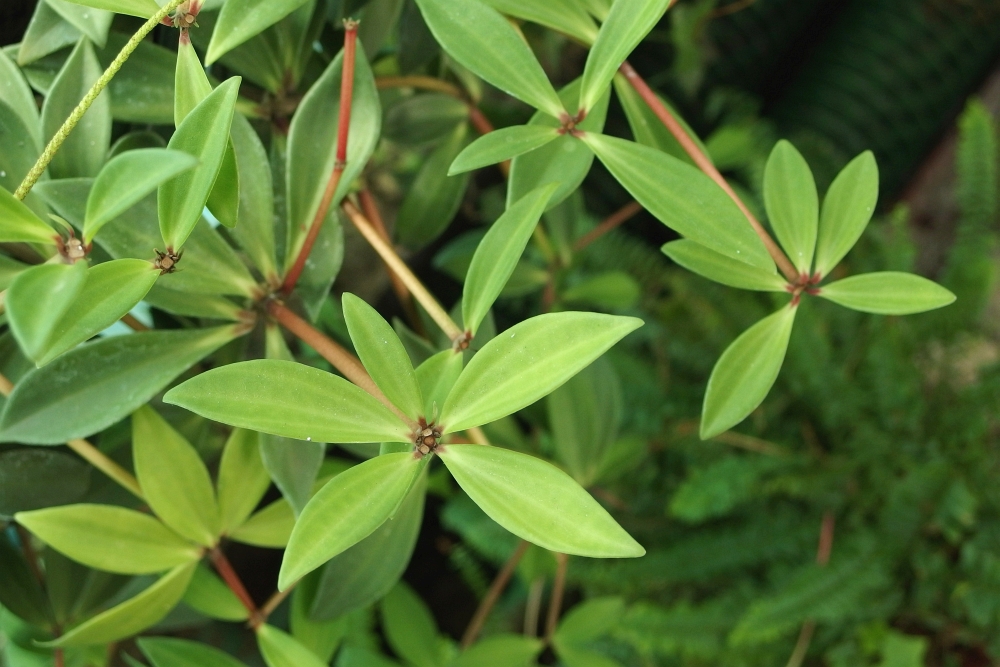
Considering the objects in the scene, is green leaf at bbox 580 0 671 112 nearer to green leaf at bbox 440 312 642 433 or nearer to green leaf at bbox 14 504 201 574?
green leaf at bbox 440 312 642 433

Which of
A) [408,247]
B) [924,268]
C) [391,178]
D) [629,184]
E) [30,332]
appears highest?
[924,268]

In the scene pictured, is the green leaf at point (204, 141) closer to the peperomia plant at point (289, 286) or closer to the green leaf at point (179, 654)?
the peperomia plant at point (289, 286)

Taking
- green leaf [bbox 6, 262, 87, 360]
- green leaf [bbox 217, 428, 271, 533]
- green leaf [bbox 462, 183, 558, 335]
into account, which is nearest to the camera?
green leaf [bbox 6, 262, 87, 360]

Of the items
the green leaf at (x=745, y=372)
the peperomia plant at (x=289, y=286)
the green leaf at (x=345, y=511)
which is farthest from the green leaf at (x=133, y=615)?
the green leaf at (x=745, y=372)

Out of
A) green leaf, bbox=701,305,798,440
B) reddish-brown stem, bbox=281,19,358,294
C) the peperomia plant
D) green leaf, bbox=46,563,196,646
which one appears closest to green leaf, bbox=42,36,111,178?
the peperomia plant

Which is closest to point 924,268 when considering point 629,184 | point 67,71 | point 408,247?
point 408,247

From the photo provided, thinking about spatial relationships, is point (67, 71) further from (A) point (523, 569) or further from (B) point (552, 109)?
(A) point (523, 569)

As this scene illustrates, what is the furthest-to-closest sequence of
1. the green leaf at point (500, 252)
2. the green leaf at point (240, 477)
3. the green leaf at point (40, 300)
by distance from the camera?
the green leaf at point (240, 477) → the green leaf at point (500, 252) → the green leaf at point (40, 300)
